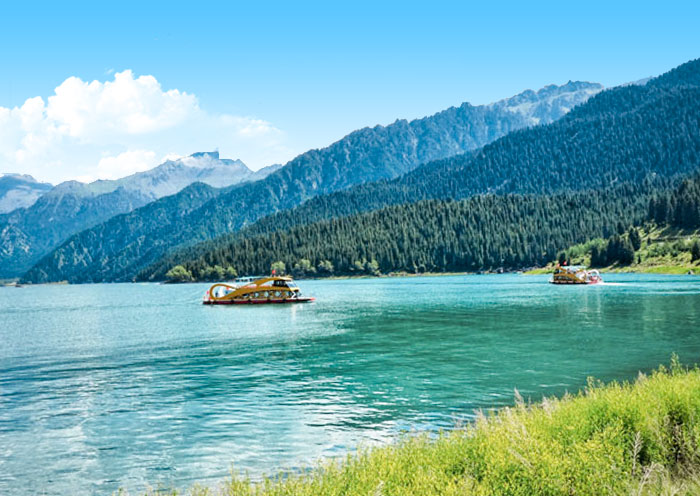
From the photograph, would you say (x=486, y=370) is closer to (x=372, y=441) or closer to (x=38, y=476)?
(x=372, y=441)

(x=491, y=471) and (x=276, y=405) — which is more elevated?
(x=491, y=471)

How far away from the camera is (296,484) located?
45.5 ft

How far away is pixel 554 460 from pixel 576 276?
17999 centimetres

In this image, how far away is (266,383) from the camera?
136ft

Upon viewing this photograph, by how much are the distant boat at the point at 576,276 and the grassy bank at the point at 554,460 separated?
168999 mm

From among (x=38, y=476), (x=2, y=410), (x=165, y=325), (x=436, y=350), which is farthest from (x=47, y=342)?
(x=38, y=476)

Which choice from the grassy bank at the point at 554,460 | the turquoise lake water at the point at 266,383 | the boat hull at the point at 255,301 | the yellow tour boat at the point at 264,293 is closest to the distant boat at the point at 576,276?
the boat hull at the point at 255,301

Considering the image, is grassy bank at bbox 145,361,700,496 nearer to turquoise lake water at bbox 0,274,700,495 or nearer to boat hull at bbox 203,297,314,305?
turquoise lake water at bbox 0,274,700,495

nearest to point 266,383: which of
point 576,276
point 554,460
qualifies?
point 554,460

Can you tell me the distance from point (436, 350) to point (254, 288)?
3787 inches

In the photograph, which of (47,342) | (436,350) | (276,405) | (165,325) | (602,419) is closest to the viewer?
(602,419)

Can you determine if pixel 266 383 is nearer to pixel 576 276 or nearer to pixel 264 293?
pixel 264 293

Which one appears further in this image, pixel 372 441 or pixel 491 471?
pixel 372 441

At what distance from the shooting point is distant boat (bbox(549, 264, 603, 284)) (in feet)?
582
